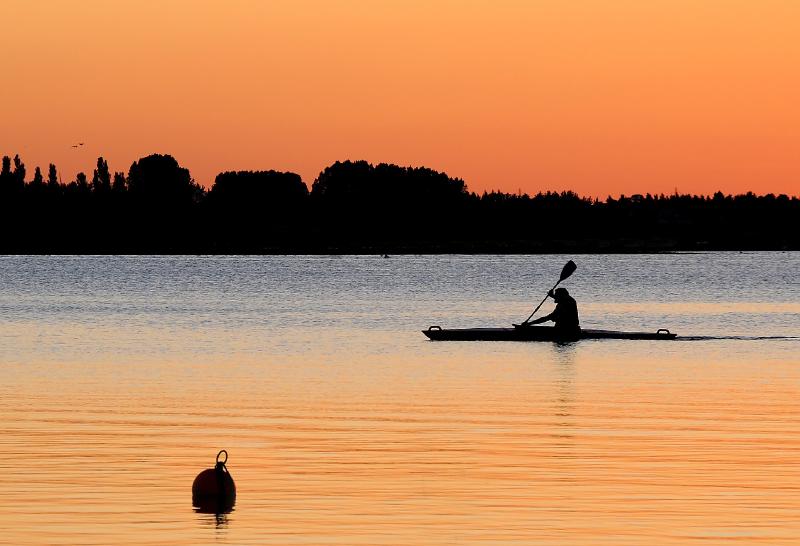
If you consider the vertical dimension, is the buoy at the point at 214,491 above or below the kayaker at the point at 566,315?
below

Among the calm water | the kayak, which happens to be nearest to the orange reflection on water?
the calm water

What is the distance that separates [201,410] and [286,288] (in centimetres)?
8884

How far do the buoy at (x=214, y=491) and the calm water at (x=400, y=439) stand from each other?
20 cm

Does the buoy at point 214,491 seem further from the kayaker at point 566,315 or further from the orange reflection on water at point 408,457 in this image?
the kayaker at point 566,315

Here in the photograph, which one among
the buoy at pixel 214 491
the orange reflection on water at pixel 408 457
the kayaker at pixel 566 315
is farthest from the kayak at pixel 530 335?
the buoy at pixel 214 491

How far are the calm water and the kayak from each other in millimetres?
486

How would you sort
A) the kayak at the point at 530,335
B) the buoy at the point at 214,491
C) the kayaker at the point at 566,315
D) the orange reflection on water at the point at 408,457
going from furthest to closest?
the kayak at the point at 530,335, the kayaker at the point at 566,315, the buoy at the point at 214,491, the orange reflection on water at the point at 408,457

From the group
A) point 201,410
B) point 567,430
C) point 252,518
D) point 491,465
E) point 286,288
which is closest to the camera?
point 252,518

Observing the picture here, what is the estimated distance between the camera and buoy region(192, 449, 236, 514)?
1778 cm

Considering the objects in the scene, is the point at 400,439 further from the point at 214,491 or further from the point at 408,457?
the point at 214,491

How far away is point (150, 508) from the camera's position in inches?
699

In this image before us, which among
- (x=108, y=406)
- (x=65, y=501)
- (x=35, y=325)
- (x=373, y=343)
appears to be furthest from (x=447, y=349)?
(x=65, y=501)

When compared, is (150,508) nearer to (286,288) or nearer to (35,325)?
(35,325)

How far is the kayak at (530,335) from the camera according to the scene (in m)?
44.7
